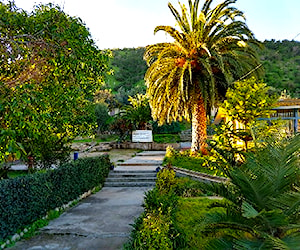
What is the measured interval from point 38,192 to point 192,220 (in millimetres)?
3901

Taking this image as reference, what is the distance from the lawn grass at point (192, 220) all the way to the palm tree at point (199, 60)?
20.3 ft

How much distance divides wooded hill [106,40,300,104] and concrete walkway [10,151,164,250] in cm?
1649

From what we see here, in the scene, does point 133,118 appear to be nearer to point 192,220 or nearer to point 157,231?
point 192,220

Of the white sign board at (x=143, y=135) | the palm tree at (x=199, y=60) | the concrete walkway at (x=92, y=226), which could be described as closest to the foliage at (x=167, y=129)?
the white sign board at (x=143, y=135)

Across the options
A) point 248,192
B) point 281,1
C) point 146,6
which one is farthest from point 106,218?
point 281,1

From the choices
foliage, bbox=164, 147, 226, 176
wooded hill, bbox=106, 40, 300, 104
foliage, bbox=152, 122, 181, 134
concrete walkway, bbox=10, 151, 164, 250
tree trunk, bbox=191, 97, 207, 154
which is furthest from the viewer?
wooded hill, bbox=106, 40, 300, 104

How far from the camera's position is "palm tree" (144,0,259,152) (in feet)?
43.4

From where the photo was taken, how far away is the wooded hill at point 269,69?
33.5 metres

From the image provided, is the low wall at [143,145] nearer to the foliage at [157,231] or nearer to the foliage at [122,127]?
the foliage at [122,127]

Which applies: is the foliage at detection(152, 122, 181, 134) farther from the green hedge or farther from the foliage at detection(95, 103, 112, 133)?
the green hedge

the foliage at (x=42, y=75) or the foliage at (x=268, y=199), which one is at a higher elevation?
the foliage at (x=42, y=75)

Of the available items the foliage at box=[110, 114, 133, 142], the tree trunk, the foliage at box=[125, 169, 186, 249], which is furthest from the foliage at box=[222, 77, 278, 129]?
the foliage at box=[110, 114, 133, 142]

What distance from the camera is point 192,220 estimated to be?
6.24 meters

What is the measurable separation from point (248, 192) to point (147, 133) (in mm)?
22925
